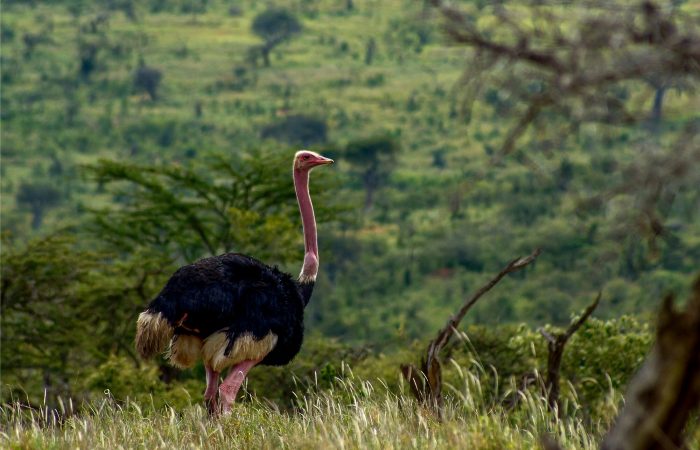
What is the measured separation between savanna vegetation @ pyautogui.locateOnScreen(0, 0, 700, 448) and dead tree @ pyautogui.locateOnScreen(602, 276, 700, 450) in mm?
216

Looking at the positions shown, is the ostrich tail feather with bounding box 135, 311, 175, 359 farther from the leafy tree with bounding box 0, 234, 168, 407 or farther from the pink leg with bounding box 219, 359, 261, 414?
the leafy tree with bounding box 0, 234, 168, 407

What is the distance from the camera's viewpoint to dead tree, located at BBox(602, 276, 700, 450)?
346 centimetres

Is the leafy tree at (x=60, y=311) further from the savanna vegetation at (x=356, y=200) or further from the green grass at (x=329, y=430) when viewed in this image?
the green grass at (x=329, y=430)

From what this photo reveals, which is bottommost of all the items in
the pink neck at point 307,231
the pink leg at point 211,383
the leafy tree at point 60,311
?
the leafy tree at point 60,311

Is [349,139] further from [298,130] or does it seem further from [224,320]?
[224,320]

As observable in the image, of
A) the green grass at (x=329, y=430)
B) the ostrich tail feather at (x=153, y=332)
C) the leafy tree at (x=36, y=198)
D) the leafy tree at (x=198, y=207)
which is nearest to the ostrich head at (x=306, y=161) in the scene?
the ostrich tail feather at (x=153, y=332)

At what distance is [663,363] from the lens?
3.49m

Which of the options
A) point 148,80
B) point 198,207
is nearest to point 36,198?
point 148,80

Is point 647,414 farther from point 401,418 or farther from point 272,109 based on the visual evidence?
point 272,109

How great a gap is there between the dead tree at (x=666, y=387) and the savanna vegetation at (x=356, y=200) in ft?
0.71

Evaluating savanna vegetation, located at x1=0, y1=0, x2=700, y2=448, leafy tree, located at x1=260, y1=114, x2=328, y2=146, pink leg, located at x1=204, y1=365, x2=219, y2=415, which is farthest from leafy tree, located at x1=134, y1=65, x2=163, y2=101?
pink leg, located at x1=204, y1=365, x2=219, y2=415

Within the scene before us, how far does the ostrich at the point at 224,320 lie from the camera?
27.4 feet

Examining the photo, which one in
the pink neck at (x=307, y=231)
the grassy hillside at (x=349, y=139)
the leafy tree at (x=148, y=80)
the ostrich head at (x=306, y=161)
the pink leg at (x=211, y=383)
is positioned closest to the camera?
the pink leg at (x=211, y=383)

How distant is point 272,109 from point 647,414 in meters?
67.7
